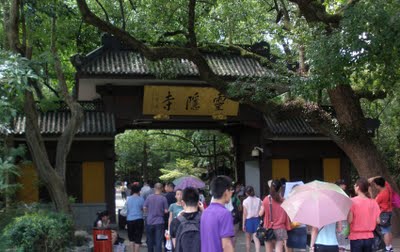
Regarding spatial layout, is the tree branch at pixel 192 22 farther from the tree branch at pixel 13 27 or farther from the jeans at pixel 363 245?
the jeans at pixel 363 245

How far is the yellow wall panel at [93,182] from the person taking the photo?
16.6 metres

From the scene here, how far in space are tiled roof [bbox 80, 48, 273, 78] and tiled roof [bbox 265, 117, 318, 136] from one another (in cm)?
170

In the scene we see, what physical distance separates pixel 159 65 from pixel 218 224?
9.60 meters

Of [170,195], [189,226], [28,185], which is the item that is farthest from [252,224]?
[28,185]

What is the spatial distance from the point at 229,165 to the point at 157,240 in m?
16.2

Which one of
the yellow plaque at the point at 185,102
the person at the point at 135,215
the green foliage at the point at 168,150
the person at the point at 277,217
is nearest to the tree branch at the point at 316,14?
the person at the point at 277,217

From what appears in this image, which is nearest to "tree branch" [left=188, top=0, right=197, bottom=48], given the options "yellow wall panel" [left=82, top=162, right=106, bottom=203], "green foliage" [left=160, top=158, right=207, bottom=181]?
"yellow wall panel" [left=82, top=162, right=106, bottom=203]

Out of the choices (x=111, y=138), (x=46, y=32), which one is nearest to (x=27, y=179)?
(x=111, y=138)

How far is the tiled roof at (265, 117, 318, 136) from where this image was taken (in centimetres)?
1705

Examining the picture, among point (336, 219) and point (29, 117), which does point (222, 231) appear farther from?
point (29, 117)

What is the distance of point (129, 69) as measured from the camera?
15289 millimetres

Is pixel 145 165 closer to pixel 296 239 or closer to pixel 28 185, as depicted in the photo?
pixel 28 185

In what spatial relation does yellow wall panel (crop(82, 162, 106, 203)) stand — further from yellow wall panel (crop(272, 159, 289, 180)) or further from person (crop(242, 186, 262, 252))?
person (crop(242, 186, 262, 252))

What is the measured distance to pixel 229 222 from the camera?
5188mm
